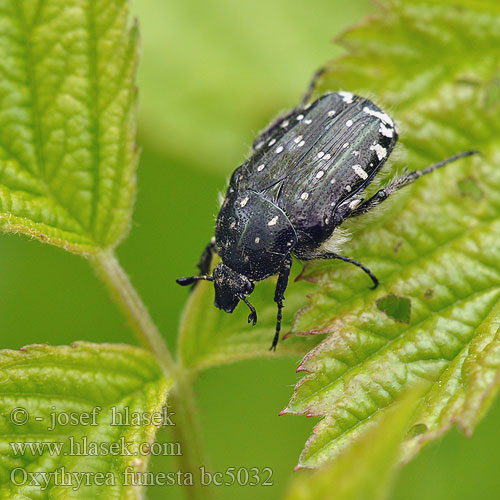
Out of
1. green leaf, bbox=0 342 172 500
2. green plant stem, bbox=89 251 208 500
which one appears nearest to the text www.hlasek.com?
green leaf, bbox=0 342 172 500

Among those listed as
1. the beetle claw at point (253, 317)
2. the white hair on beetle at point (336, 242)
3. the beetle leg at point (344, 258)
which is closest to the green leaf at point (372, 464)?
the beetle leg at point (344, 258)

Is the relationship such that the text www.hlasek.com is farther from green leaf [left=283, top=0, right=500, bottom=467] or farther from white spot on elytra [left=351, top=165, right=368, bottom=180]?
white spot on elytra [left=351, top=165, right=368, bottom=180]

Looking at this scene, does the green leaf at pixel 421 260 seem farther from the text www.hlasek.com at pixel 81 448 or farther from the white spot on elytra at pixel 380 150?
the text www.hlasek.com at pixel 81 448

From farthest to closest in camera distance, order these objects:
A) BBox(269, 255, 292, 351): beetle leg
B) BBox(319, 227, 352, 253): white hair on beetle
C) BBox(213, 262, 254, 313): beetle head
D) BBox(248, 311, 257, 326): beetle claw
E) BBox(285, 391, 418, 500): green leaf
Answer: BBox(319, 227, 352, 253): white hair on beetle < BBox(213, 262, 254, 313): beetle head < BBox(248, 311, 257, 326): beetle claw < BBox(269, 255, 292, 351): beetle leg < BBox(285, 391, 418, 500): green leaf

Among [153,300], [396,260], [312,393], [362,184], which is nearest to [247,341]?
[312,393]

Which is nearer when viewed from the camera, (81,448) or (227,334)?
(81,448)

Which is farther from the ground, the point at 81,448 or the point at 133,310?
the point at 133,310

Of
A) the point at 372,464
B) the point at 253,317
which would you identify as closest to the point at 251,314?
the point at 253,317

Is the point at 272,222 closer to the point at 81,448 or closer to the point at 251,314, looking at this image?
the point at 251,314
